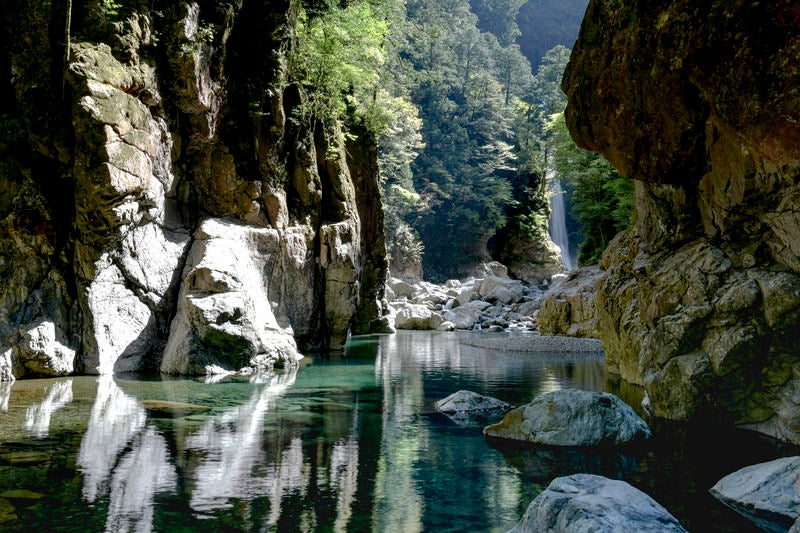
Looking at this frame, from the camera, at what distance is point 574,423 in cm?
838

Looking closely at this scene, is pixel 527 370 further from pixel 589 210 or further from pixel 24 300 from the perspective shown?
pixel 589 210

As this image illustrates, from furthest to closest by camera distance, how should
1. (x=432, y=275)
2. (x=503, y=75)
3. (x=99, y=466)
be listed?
(x=503, y=75) → (x=432, y=275) → (x=99, y=466)

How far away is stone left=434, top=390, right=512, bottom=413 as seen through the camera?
1074 cm

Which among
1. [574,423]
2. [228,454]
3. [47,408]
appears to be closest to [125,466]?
[228,454]

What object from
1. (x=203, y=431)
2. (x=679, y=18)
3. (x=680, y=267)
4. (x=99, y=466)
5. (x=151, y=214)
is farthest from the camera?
(x=151, y=214)

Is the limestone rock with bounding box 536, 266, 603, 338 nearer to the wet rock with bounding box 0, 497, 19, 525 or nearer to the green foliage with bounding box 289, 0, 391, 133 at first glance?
the green foliage with bounding box 289, 0, 391, 133

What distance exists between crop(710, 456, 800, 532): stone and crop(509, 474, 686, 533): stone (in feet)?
5.55

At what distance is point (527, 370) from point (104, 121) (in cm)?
1226

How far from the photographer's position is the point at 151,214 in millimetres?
16359

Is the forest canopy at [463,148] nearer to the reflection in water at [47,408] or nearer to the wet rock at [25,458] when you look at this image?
the reflection in water at [47,408]

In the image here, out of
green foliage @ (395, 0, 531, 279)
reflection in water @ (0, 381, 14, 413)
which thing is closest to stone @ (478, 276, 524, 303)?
green foliage @ (395, 0, 531, 279)

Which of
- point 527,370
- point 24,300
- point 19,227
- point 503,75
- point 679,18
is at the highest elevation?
point 503,75

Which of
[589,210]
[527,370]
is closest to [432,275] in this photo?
[589,210]

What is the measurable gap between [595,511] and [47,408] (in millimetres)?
9564
